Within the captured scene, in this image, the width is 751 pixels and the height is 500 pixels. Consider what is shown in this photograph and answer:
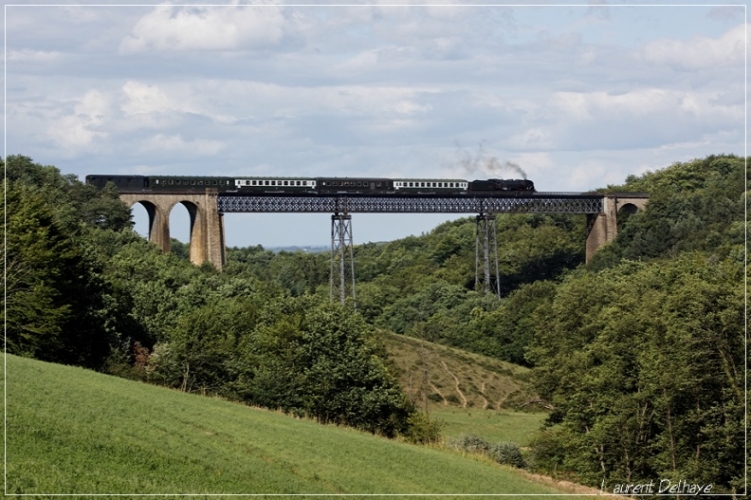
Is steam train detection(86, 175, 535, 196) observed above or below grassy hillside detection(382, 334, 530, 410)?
above

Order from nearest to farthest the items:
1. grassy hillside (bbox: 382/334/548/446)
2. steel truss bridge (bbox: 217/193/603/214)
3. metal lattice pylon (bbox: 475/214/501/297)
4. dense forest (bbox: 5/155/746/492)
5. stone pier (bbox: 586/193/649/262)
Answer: dense forest (bbox: 5/155/746/492), grassy hillside (bbox: 382/334/548/446), steel truss bridge (bbox: 217/193/603/214), metal lattice pylon (bbox: 475/214/501/297), stone pier (bbox: 586/193/649/262)

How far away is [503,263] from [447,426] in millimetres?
67722

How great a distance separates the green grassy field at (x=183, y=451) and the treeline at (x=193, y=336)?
6840 mm

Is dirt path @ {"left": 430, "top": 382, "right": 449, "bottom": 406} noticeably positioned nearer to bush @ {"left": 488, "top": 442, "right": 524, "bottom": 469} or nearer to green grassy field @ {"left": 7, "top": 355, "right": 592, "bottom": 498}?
bush @ {"left": 488, "top": 442, "right": 524, "bottom": 469}

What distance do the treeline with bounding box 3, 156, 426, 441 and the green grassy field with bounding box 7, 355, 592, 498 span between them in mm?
6840

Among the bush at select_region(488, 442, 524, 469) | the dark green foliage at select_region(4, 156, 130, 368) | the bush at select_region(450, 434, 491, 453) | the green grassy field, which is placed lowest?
the bush at select_region(488, 442, 524, 469)

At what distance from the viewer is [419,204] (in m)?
96.2

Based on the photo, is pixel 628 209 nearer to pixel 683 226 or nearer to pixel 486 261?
pixel 683 226

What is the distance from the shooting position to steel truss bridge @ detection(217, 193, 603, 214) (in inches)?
3580

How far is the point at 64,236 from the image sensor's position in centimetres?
5288

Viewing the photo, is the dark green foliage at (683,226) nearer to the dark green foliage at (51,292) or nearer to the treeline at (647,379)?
the treeline at (647,379)

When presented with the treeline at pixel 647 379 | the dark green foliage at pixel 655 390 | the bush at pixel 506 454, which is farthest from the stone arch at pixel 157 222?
the bush at pixel 506 454

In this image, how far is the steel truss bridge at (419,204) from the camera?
9094 cm

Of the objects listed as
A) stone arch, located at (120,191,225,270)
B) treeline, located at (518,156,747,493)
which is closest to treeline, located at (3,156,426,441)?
treeline, located at (518,156,747,493)
